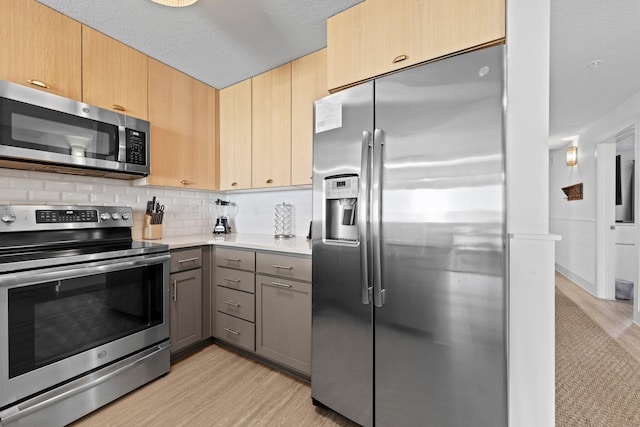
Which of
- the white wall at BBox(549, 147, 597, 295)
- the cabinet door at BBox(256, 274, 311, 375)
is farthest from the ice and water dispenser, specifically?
the white wall at BBox(549, 147, 597, 295)

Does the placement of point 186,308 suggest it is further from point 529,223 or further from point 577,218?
point 577,218

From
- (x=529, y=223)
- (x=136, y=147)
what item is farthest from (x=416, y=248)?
(x=136, y=147)

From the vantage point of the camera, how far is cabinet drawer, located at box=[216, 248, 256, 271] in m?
2.10

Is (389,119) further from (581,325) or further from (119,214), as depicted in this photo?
(581,325)

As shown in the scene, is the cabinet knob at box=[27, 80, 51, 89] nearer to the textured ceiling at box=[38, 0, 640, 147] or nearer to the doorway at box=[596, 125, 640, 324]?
the textured ceiling at box=[38, 0, 640, 147]

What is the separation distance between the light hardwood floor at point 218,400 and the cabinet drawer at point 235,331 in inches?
5.3

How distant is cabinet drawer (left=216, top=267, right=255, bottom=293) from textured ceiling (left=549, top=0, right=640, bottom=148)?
8.98 ft

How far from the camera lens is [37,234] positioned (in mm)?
1712

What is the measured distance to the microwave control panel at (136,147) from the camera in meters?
2.03

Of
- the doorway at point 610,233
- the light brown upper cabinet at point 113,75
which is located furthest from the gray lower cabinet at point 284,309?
the doorway at point 610,233

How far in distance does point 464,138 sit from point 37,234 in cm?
242

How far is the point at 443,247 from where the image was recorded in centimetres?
119

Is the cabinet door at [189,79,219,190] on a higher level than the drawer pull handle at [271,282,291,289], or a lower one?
higher

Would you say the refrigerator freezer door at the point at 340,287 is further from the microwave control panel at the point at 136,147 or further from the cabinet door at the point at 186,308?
the microwave control panel at the point at 136,147
